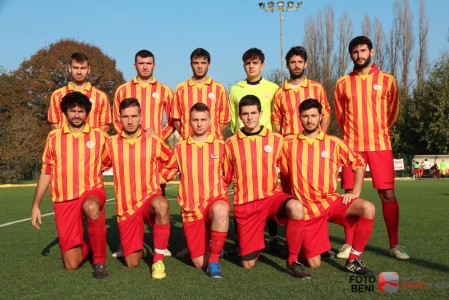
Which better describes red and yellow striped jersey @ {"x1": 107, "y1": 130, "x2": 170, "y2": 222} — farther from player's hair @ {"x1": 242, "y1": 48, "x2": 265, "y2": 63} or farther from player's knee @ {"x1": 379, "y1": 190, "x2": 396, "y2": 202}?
player's knee @ {"x1": 379, "y1": 190, "x2": 396, "y2": 202}

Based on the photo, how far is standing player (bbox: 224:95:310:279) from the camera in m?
4.56

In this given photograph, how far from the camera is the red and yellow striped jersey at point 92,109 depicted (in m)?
5.56

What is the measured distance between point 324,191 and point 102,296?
2084 mm

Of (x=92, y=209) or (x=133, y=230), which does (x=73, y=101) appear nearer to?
(x=92, y=209)

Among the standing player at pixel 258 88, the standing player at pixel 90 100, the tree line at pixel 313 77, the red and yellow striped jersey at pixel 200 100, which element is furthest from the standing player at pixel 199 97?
the tree line at pixel 313 77

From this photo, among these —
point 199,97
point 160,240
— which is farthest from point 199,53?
point 160,240

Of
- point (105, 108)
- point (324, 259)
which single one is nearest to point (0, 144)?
point (105, 108)

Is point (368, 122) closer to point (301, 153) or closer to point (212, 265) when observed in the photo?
→ point (301, 153)

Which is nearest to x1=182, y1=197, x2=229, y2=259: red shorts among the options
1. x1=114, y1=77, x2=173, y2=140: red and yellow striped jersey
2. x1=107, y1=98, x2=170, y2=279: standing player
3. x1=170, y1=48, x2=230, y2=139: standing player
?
x1=107, y1=98, x2=170, y2=279: standing player

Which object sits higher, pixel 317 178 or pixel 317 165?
pixel 317 165

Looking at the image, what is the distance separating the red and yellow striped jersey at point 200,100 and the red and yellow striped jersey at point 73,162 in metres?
0.99

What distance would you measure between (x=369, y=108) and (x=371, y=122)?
14 cm

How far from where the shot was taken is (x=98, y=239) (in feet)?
14.7

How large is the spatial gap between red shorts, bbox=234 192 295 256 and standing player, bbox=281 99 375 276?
23 cm
